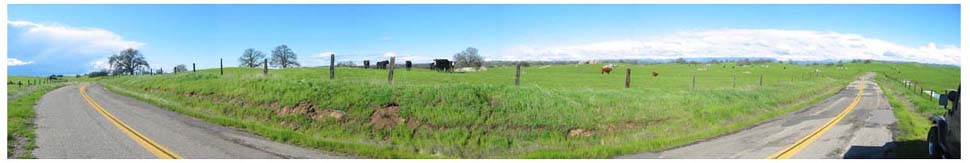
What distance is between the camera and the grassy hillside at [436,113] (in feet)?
31.0

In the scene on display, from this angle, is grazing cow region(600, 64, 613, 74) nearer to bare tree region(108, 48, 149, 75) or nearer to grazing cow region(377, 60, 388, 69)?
grazing cow region(377, 60, 388, 69)

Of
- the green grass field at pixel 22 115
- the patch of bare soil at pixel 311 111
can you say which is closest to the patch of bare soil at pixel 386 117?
the patch of bare soil at pixel 311 111

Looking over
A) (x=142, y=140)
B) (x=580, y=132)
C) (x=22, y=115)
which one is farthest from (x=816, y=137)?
(x=22, y=115)

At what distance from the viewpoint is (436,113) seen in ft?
33.7

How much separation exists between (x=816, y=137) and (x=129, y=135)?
12740 mm

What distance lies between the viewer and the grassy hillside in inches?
372

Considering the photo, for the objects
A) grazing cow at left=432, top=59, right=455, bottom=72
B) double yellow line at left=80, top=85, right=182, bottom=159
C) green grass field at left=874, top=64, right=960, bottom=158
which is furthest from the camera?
grazing cow at left=432, top=59, right=455, bottom=72

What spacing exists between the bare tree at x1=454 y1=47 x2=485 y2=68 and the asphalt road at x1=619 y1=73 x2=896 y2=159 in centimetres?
627

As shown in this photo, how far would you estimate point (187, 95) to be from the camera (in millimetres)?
11812

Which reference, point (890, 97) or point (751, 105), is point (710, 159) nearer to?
point (751, 105)

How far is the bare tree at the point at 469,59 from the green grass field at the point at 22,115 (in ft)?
28.4

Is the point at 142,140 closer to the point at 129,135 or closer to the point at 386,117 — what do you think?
the point at 129,135

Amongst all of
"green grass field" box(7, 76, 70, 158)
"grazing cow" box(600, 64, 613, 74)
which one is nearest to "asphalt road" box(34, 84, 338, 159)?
"green grass field" box(7, 76, 70, 158)

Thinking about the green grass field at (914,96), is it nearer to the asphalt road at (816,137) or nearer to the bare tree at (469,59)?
the asphalt road at (816,137)
